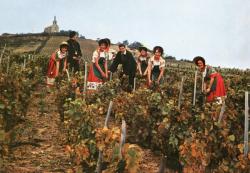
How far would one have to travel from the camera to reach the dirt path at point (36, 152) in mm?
6582

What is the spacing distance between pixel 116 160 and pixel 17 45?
50.0m

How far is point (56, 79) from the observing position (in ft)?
39.7

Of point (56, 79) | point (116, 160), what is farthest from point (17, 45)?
point (116, 160)

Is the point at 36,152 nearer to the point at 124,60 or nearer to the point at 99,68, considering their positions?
the point at 99,68

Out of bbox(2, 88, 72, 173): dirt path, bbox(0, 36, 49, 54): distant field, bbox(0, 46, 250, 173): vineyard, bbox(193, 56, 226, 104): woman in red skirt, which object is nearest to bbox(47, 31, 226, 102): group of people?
bbox(193, 56, 226, 104): woman in red skirt

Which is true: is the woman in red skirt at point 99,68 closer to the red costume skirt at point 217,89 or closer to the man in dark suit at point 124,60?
the man in dark suit at point 124,60

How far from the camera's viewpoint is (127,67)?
11422 millimetres

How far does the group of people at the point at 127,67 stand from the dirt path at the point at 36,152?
6.48 feet

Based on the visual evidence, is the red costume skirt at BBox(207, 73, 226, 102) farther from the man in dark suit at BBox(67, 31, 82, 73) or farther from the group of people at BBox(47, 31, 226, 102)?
the man in dark suit at BBox(67, 31, 82, 73)

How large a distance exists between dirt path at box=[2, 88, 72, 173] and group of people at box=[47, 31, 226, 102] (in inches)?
77.8

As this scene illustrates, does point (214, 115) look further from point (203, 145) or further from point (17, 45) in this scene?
point (17, 45)

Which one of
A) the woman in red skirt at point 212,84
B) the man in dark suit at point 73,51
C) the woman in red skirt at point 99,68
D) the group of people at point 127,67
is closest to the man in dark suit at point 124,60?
the group of people at point 127,67

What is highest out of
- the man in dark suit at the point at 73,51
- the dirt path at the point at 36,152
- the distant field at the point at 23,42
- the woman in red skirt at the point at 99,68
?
the distant field at the point at 23,42

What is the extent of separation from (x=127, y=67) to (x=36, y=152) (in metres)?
4.52
